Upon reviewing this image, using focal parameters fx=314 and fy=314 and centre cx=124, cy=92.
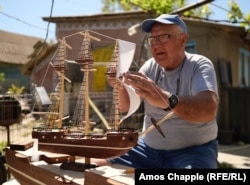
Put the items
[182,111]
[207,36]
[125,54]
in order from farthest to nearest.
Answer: [207,36] < [125,54] < [182,111]

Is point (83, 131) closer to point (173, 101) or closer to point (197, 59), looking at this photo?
point (173, 101)

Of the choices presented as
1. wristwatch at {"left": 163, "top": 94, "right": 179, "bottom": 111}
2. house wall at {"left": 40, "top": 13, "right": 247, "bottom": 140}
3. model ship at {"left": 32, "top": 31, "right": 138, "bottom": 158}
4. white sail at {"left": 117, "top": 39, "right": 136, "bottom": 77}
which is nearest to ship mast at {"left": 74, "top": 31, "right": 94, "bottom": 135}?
model ship at {"left": 32, "top": 31, "right": 138, "bottom": 158}

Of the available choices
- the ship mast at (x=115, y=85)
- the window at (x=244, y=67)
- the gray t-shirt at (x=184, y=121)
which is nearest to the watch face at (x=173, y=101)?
the gray t-shirt at (x=184, y=121)

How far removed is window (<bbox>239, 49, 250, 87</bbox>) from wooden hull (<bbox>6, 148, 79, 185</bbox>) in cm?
1107

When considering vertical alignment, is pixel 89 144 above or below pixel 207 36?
below

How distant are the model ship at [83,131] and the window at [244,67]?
10.8m

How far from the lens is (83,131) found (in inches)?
94.0

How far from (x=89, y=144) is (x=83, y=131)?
0.25m

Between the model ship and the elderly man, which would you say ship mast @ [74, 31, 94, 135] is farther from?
the elderly man

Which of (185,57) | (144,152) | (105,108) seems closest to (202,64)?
(185,57)

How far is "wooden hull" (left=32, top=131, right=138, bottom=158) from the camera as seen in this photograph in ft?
6.76

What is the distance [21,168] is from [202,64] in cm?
162

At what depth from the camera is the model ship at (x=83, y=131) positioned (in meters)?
2.08

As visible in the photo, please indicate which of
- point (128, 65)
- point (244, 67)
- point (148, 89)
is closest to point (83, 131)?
point (128, 65)
